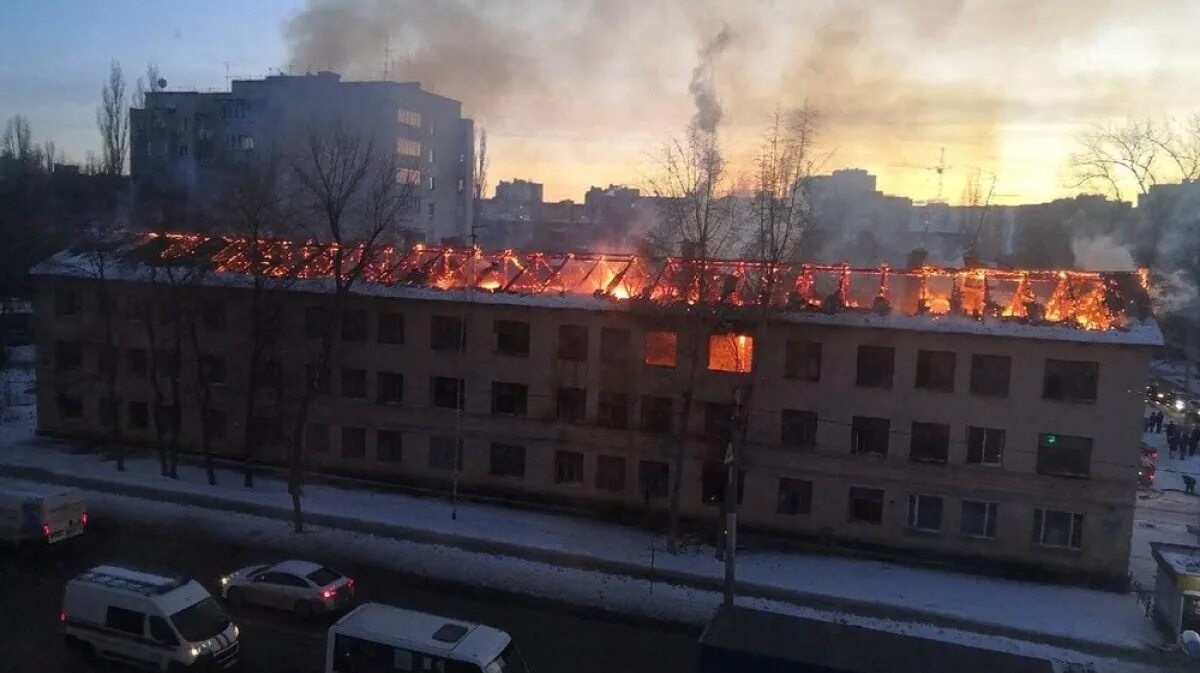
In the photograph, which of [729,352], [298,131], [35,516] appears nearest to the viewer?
[35,516]

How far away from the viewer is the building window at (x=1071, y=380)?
18364 mm

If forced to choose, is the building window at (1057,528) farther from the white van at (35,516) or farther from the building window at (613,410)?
the white van at (35,516)

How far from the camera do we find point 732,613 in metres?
11.1

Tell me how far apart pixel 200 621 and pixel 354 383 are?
11.8 metres

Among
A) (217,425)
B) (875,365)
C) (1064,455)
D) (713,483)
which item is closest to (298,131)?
(217,425)

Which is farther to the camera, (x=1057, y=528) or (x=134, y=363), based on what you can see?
(x=134, y=363)

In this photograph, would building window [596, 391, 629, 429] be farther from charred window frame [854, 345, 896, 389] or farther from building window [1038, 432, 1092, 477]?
building window [1038, 432, 1092, 477]

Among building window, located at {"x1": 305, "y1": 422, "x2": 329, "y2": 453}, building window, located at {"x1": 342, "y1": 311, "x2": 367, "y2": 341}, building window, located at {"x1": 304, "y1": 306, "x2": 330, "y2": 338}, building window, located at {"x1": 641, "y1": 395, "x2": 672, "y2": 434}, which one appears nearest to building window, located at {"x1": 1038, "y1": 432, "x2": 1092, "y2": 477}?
building window, located at {"x1": 641, "y1": 395, "x2": 672, "y2": 434}

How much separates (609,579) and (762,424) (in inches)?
215

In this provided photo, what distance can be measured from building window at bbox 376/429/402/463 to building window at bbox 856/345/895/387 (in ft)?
38.7

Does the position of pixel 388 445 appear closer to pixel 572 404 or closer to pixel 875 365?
pixel 572 404

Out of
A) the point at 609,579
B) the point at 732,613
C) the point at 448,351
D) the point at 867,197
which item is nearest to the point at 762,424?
the point at 609,579

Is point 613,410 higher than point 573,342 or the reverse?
the reverse

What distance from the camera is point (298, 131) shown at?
45.0 meters
